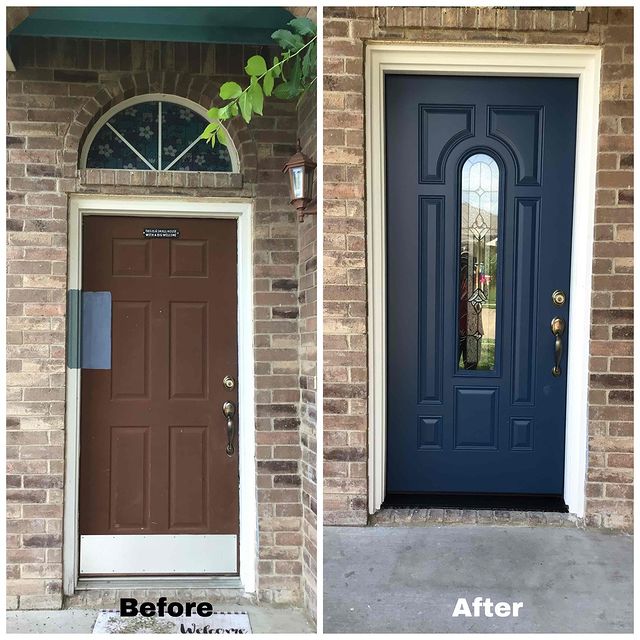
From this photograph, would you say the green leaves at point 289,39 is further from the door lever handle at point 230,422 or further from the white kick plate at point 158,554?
the white kick plate at point 158,554

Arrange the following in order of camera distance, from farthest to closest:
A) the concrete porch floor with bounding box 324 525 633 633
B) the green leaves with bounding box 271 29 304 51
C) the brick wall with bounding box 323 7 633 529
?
the brick wall with bounding box 323 7 633 529 → the green leaves with bounding box 271 29 304 51 → the concrete porch floor with bounding box 324 525 633 633

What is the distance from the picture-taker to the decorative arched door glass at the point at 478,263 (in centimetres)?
360

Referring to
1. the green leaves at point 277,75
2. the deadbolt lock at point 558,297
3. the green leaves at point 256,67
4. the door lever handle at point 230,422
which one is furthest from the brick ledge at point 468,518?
the green leaves at point 256,67

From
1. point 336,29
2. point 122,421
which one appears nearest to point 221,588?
point 122,421

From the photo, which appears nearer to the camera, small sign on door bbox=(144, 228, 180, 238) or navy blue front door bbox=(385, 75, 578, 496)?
navy blue front door bbox=(385, 75, 578, 496)

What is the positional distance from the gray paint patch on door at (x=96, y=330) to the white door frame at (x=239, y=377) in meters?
0.09

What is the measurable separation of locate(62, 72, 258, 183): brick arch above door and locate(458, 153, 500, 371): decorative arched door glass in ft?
3.62

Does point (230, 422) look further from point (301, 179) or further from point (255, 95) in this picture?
point (255, 95)

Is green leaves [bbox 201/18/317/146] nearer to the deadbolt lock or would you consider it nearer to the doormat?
the deadbolt lock

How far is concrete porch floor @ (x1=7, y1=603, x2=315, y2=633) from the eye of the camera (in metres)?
3.54

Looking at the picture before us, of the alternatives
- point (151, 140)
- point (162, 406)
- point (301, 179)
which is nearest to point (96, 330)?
point (162, 406)

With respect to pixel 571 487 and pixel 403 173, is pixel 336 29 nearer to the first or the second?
pixel 403 173

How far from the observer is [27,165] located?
3646 millimetres

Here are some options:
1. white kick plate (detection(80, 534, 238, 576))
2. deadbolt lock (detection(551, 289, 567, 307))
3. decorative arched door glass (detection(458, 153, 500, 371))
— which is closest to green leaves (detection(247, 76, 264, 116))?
decorative arched door glass (detection(458, 153, 500, 371))
